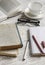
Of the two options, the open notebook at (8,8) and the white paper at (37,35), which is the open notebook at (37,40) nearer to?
the white paper at (37,35)

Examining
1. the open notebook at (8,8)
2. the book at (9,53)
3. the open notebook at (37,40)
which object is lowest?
the book at (9,53)

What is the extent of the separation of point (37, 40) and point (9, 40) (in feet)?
0.46

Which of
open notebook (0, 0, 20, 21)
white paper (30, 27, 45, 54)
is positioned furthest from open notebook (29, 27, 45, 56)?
open notebook (0, 0, 20, 21)

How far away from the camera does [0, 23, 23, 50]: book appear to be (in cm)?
94

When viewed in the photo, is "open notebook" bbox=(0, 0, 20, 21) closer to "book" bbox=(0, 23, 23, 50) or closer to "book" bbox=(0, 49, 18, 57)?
"book" bbox=(0, 23, 23, 50)

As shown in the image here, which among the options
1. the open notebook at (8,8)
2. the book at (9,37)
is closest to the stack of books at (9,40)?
the book at (9,37)

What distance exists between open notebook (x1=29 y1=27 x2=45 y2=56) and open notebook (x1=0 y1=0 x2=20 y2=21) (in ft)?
0.61

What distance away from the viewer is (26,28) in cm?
111

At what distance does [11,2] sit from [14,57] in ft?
1.45

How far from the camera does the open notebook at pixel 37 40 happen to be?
938 mm

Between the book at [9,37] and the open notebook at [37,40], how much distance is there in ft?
0.21

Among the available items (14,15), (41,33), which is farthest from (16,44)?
(14,15)

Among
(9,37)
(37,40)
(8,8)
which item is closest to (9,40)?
(9,37)

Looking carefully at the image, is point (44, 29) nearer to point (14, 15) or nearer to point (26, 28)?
point (26, 28)
